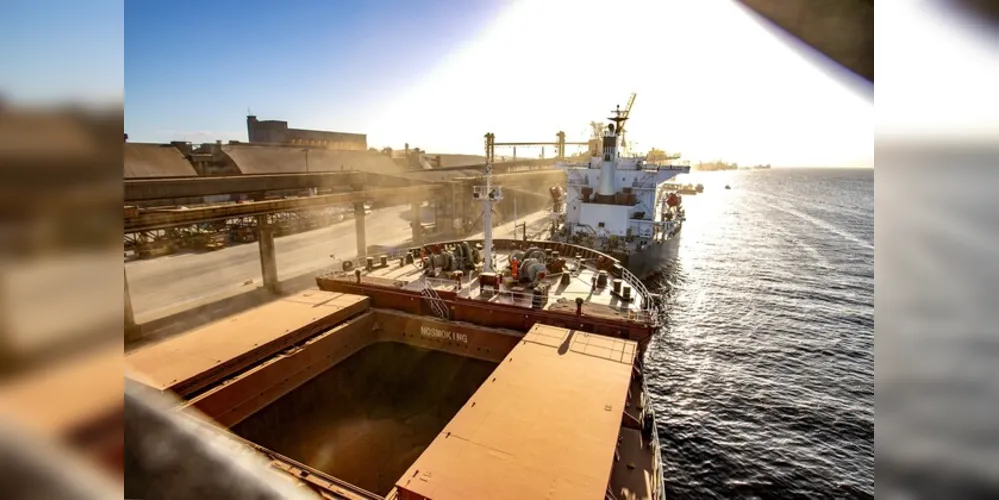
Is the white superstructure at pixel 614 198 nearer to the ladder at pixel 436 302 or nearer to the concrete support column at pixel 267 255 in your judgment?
the ladder at pixel 436 302

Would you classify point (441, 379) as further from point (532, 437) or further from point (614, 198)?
point (614, 198)

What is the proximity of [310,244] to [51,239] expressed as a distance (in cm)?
5084

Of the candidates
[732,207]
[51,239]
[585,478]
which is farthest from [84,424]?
[732,207]

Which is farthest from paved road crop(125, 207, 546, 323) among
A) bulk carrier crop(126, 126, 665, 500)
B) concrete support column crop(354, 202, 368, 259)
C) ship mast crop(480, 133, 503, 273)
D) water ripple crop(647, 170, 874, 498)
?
water ripple crop(647, 170, 874, 498)

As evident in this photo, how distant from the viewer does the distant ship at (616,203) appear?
4306cm

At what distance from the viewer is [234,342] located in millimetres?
14727

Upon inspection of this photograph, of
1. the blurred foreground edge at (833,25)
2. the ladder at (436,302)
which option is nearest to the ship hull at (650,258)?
the ladder at (436,302)

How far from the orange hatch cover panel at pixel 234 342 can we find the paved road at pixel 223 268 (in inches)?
608

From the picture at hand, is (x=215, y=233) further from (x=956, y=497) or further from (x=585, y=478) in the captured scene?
(x=956, y=497)

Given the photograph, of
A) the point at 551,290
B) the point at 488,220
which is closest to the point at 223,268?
the point at 488,220

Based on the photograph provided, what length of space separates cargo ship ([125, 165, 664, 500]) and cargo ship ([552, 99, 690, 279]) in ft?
60.4

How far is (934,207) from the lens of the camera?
147 cm

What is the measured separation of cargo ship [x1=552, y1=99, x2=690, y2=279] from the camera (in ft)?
141

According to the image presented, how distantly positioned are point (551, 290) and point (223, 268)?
104ft
